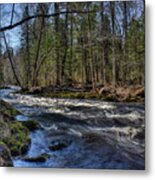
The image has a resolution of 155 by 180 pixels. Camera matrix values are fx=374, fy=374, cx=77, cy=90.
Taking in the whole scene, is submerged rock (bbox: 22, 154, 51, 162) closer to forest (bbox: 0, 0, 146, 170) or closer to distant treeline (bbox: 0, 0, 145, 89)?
forest (bbox: 0, 0, 146, 170)

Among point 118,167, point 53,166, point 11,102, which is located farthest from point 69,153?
point 11,102

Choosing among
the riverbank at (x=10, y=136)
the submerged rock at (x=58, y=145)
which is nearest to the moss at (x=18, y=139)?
the riverbank at (x=10, y=136)

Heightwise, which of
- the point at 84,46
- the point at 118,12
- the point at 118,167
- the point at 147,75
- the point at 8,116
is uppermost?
the point at 118,12

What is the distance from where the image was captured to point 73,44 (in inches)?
69.6

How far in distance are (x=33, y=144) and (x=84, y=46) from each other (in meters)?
0.52

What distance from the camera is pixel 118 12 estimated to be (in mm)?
1744

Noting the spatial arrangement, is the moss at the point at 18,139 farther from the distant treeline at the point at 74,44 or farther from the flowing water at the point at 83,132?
the distant treeline at the point at 74,44

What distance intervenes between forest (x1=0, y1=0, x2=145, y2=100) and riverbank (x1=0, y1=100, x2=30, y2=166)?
14 centimetres

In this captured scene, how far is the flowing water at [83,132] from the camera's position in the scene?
171cm

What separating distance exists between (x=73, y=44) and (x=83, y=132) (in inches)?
16.4

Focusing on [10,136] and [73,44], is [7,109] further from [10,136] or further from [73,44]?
[73,44]

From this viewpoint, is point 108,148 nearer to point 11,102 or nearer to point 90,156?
point 90,156

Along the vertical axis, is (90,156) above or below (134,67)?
below

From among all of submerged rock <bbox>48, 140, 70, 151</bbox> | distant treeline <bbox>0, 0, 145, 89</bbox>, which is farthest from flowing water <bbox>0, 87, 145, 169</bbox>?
distant treeline <bbox>0, 0, 145, 89</bbox>
